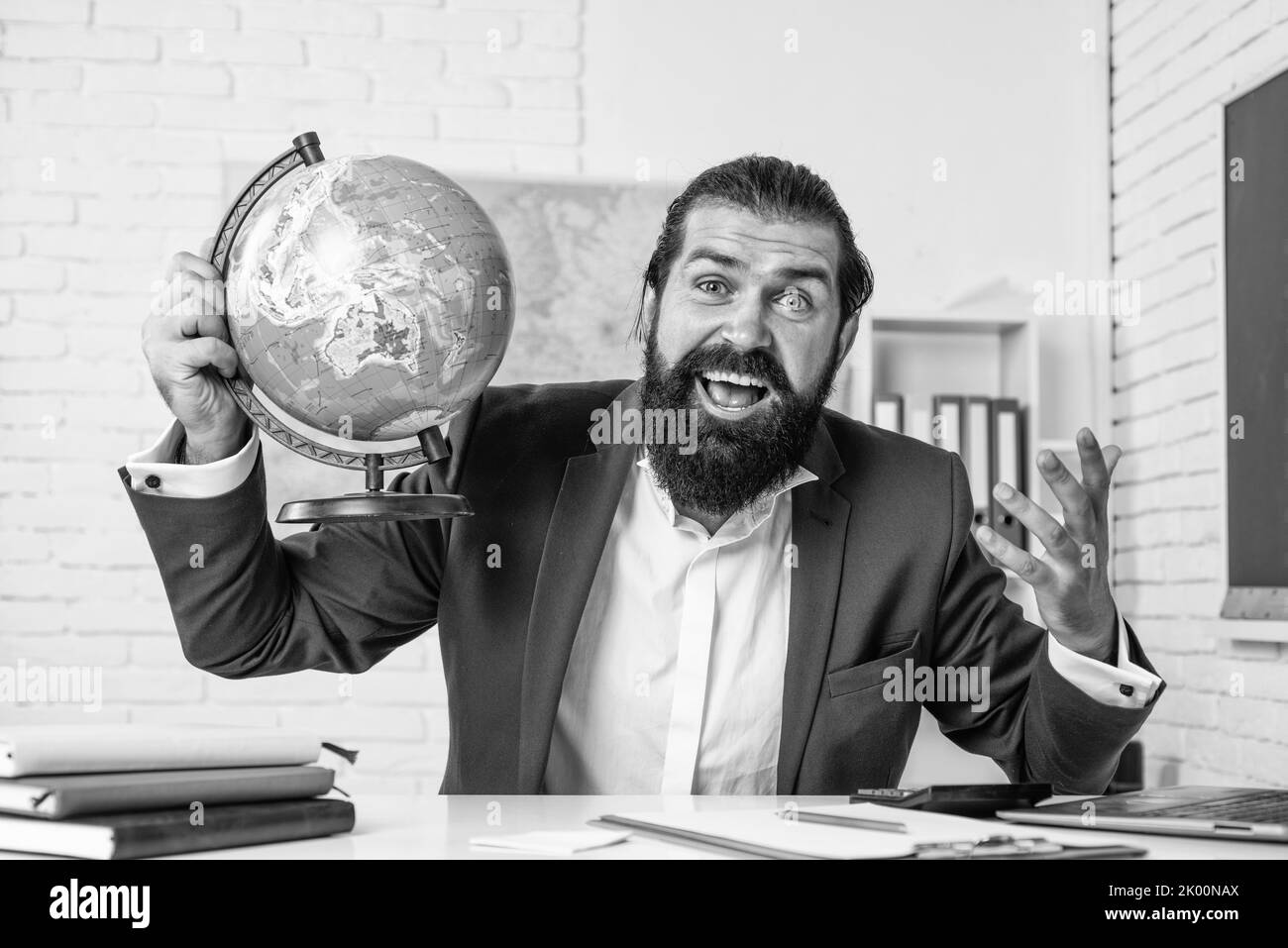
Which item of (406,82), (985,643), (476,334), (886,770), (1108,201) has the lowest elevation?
(886,770)

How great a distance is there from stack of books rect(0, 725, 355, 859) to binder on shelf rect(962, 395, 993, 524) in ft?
8.40

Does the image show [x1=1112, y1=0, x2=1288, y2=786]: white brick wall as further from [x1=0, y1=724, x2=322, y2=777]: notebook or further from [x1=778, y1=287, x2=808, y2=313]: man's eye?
[x1=0, y1=724, x2=322, y2=777]: notebook

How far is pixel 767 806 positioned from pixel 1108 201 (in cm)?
305

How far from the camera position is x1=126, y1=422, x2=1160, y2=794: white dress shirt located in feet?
5.87

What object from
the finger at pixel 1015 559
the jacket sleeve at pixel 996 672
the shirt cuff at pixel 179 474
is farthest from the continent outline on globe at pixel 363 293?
the jacket sleeve at pixel 996 672

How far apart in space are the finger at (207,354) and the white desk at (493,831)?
20.8 inches

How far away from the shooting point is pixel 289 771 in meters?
1.13

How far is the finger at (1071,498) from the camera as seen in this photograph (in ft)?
4.53

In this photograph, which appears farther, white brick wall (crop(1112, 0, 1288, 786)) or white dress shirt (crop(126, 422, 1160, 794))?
white brick wall (crop(1112, 0, 1288, 786))

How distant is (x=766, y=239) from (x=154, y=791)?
1.26m

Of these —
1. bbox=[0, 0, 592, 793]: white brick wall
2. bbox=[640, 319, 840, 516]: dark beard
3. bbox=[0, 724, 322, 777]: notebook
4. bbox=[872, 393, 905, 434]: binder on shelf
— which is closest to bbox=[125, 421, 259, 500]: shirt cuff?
bbox=[0, 724, 322, 777]: notebook

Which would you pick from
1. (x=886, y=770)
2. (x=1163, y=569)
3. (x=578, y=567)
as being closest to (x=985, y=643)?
(x=886, y=770)
